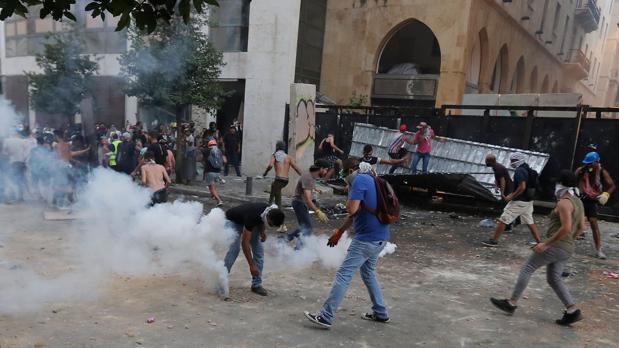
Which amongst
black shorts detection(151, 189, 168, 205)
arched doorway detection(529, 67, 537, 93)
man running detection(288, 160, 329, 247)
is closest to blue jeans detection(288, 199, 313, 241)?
man running detection(288, 160, 329, 247)

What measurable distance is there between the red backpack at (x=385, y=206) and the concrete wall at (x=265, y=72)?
1109 centimetres

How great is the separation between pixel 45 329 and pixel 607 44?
5320cm

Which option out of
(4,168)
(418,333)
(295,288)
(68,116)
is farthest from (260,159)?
(418,333)

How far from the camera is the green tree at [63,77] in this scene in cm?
1159

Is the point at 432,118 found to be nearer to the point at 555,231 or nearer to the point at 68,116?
the point at 555,231

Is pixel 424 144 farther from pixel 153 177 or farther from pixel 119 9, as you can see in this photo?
pixel 119 9

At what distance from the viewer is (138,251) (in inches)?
232

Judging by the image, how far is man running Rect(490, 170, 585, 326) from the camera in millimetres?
4445

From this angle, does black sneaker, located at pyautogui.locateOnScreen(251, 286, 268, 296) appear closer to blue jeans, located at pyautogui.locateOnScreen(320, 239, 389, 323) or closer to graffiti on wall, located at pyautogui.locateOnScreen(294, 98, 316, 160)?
blue jeans, located at pyautogui.locateOnScreen(320, 239, 389, 323)

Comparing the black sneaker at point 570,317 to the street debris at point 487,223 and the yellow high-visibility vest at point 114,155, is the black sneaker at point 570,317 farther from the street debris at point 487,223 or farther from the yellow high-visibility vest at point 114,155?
the yellow high-visibility vest at point 114,155

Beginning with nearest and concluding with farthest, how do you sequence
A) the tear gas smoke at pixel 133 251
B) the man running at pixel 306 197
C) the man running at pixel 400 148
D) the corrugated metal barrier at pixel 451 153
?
the tear gas smoke at pixel 133 251 → the man running at pixel 306 197 → the corrugated metal barrier at pixel 451 153 → the man running at pixel 400 148

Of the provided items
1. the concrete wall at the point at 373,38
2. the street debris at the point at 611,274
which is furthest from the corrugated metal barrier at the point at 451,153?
the concrete wall at the point at 373,38

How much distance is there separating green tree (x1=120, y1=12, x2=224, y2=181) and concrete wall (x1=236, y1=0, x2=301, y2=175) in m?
3.25

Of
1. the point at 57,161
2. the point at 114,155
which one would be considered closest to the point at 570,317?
the point at 114,155
